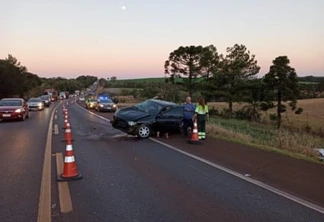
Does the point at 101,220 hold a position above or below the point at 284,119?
above

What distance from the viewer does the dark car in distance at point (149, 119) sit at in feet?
44.2

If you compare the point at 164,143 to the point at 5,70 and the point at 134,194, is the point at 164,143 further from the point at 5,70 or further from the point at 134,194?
the point at 5,70

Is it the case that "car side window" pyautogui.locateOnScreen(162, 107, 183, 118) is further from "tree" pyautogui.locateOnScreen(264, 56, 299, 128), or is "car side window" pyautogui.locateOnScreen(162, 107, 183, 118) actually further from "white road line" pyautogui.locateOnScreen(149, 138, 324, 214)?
"tree" pyautogui.locateOnScreen(264, 56, 299, 128)

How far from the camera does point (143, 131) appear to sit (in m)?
13.5

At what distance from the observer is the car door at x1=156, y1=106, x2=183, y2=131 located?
13891 mm

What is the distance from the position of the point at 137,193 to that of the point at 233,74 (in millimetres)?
48357

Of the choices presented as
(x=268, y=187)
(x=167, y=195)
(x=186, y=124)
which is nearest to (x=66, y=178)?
(x=167, y=195)

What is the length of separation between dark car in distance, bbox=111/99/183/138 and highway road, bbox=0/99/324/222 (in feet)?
13.4

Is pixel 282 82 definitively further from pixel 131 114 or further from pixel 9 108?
pixel 131 114

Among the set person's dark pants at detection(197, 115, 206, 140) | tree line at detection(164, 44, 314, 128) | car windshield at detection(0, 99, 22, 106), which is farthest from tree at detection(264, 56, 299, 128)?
person's dark pants at detection(197, 115, 206, 140)

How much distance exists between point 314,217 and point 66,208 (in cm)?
353

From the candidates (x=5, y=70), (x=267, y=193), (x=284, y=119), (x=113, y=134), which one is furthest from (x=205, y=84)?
(x=267, y=193)

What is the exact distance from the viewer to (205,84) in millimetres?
53344

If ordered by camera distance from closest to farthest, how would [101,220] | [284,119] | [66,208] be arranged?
[101,220] → [66,208] → [284,119]
